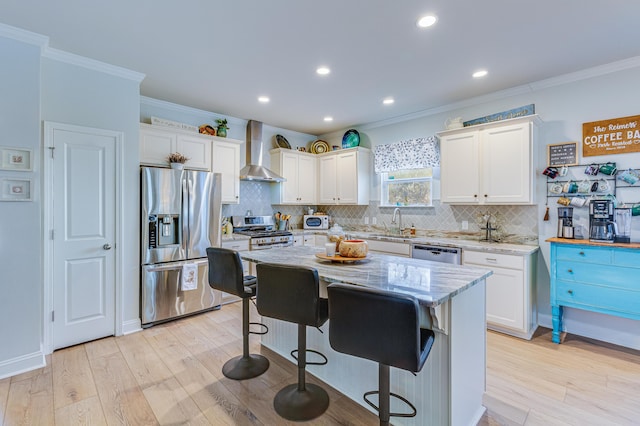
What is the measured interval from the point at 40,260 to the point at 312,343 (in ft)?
7.79

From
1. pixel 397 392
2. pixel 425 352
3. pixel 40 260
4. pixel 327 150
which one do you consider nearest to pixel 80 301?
pixel 40 260

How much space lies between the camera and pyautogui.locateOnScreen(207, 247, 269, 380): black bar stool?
2.13 metres

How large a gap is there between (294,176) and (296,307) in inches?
147

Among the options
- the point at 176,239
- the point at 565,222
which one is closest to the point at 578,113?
the point at 565,222

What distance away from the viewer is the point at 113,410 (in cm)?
197

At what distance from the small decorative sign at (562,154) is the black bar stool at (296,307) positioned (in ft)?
10.1

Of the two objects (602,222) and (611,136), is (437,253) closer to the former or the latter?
(602,222)

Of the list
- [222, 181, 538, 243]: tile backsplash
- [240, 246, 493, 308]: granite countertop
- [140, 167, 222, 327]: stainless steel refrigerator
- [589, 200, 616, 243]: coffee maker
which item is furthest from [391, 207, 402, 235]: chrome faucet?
[140, 167, 222, 327]: stainless steel refrigerator

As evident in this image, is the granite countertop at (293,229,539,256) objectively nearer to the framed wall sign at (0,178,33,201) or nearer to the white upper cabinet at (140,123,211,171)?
the white upper cabinet at (140,123,211,171)

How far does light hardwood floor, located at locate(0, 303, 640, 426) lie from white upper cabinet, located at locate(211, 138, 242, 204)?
2.06 metres

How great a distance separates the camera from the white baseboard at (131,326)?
3.14 metres

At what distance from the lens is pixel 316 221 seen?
5.46 metres

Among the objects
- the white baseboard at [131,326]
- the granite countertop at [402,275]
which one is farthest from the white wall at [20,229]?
the granite countertop at [402,275]

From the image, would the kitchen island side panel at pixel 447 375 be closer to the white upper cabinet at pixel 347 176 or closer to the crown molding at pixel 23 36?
the white upper cabinet at pixel 347 176
